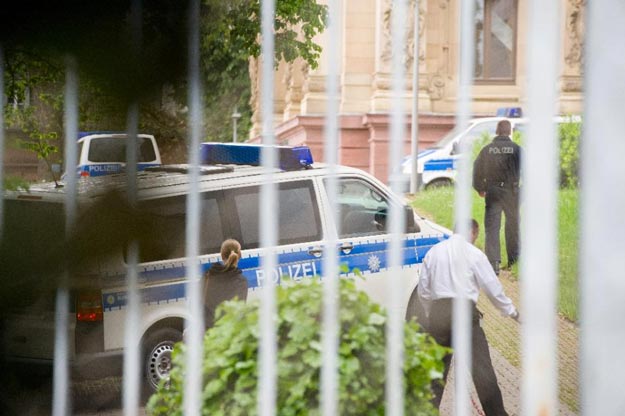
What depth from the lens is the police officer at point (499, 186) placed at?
1.59m

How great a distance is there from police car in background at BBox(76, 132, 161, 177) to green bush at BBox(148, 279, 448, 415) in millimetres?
336

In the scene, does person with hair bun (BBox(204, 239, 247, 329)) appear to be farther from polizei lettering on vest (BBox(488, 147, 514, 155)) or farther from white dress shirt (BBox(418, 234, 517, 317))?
polizei lettering on vest (BBox(488, 147, 514, 155))

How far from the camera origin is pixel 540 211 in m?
1.56

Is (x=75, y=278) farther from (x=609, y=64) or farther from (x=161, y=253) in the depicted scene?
(x=609, y=64)

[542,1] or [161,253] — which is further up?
[542,1]

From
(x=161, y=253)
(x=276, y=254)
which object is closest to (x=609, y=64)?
(x=276, y=254)


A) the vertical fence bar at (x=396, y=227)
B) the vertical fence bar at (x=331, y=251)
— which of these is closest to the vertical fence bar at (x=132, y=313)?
the vertical fence bar at (x=331, y=251)

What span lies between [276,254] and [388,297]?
238 millimetres

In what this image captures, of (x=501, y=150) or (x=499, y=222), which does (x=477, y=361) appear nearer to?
(x=499, y=222)

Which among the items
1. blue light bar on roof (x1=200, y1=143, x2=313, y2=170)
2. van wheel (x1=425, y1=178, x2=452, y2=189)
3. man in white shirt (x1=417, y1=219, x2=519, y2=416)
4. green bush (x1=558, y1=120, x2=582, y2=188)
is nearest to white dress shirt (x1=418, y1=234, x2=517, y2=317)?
man in white shirt (x1=417, y1=219, x2=519, y2=416)

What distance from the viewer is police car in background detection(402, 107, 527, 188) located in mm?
1587

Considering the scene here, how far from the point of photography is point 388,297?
165 centimetres

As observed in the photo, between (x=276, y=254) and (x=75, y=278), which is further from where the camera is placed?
(x=276, y=254)

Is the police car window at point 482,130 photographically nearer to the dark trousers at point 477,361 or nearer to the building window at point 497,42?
the building window at point 497,42
